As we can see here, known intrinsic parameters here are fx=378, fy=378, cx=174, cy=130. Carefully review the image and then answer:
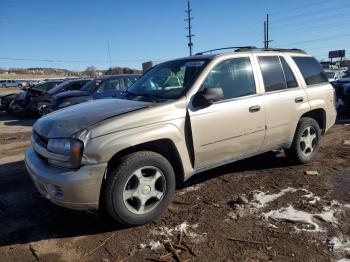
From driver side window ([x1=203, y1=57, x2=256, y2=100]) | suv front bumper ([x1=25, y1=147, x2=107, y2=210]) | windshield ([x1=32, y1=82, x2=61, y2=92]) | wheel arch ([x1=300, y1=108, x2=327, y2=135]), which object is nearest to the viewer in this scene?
suv front bumper ([x1=25, y1=147, x2=107, y2=210])

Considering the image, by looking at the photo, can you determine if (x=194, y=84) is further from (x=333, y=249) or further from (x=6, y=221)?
(x=6, y=221)

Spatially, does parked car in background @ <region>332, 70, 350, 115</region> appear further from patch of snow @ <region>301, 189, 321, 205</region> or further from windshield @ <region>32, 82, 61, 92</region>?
windshield @ <region>32, 82, 61, 92</region>

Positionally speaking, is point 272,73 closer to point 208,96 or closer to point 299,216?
point 208,96

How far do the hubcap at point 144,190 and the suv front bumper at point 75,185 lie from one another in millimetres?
332

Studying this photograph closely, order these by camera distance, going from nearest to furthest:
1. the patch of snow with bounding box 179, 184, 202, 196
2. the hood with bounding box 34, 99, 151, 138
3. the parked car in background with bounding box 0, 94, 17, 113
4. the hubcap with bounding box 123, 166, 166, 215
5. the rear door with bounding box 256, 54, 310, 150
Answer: the hood with bounding box 34, 99, 151, 138
the hubcap with bounding box 123, 166, 166, 215
the patch of snow with bounding box 179, 184, 202, 196
the rear door with bounding box 256, 54, 310, 150
the parked car in background with bounding box 0, 94, 17, 113

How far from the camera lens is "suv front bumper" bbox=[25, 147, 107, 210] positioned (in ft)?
11.9

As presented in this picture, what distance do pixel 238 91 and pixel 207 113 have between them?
69 centimetres

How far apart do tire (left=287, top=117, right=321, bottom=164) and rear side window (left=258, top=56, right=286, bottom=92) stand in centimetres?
78

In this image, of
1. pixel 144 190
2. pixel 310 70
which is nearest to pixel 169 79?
pixel 144 190

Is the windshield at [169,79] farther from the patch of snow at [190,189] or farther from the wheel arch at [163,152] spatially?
the patch of snow at [190,189]

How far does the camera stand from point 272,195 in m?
4.83

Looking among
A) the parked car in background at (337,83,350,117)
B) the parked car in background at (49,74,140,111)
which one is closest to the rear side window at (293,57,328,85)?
the parked car in background at (337,83,350,117)

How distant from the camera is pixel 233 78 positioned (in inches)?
194

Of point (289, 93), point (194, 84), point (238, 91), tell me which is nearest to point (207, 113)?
point (194, 84)
